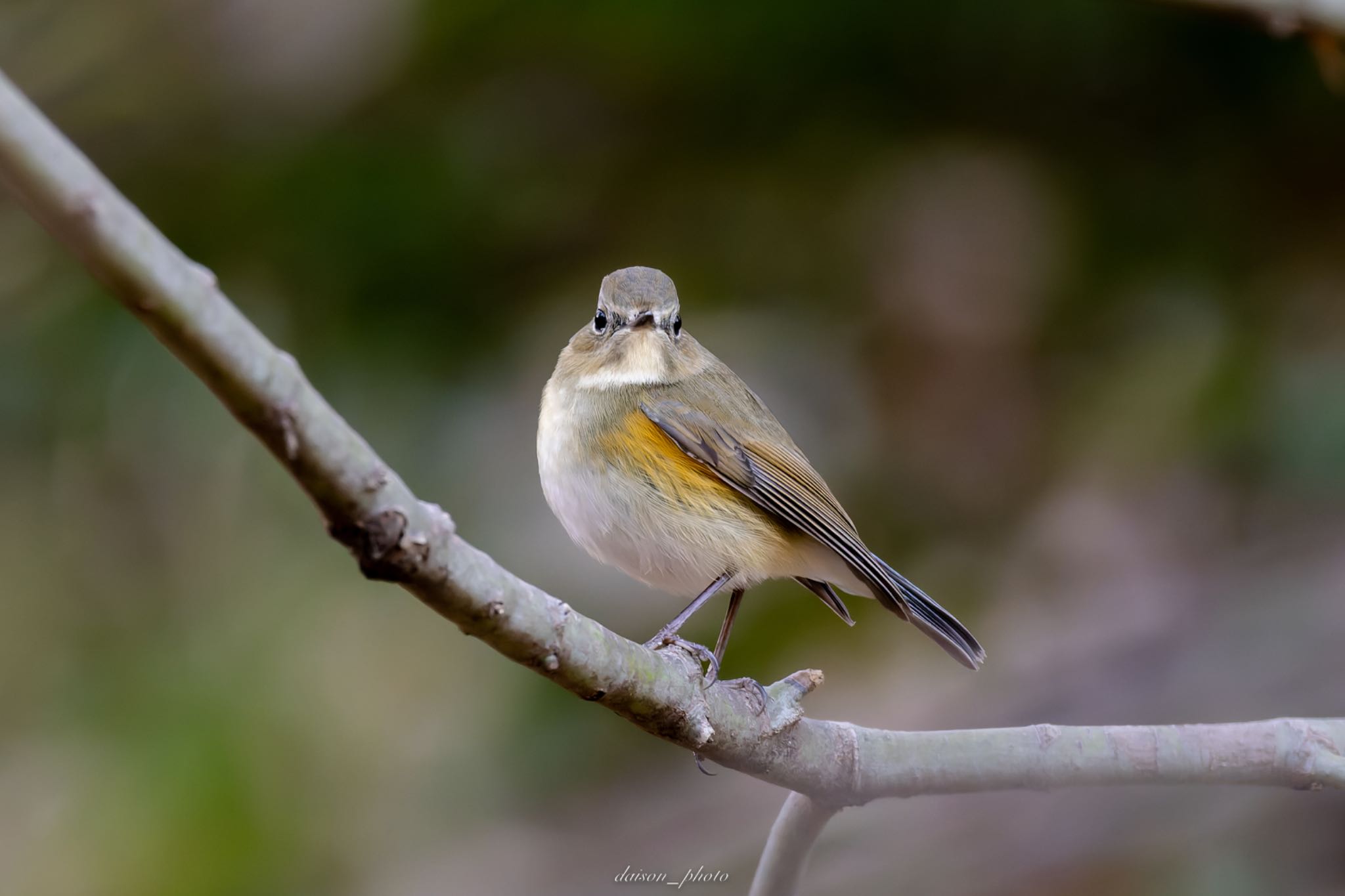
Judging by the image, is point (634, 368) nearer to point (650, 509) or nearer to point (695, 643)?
point (650, 509)

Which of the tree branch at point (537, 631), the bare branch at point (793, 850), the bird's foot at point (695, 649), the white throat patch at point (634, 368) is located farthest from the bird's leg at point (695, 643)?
the white throat patch at point (634, 368)

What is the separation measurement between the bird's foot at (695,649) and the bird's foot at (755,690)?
0.04 metres

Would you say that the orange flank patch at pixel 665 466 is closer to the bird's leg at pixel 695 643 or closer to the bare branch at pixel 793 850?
the bird's leg at pixel 695 643

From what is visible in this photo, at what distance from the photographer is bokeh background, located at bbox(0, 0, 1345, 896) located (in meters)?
4.62

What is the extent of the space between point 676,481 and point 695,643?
43 cm

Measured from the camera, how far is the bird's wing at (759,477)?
3479 millimetres

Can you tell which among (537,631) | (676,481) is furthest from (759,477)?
(537,631)

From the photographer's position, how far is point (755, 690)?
2.63 metres

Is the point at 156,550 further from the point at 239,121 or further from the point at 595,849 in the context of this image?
the point at 595,849

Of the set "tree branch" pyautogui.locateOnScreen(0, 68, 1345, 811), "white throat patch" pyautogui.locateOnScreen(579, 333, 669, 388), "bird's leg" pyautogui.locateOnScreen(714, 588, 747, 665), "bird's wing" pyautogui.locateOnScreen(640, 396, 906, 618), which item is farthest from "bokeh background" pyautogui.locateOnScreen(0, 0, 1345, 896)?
"tree branch" pyautogui.locateOnScreen(0, 68, 1345, 811)

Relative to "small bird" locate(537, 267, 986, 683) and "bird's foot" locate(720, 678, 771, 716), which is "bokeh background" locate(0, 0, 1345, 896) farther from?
"bird's foot" locate(720, 678, 771, 716)

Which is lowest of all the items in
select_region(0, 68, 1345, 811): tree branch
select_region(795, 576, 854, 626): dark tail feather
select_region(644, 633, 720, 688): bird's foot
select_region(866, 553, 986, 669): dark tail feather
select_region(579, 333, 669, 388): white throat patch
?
select_region(0, 68, 1345, 811): tree branch

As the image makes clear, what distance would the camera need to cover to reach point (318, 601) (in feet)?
15.8

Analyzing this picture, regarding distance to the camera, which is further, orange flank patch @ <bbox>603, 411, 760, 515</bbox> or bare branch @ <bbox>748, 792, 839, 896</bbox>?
orange flank patch @ <bbox>603, 411, 760, 515</bbox>
